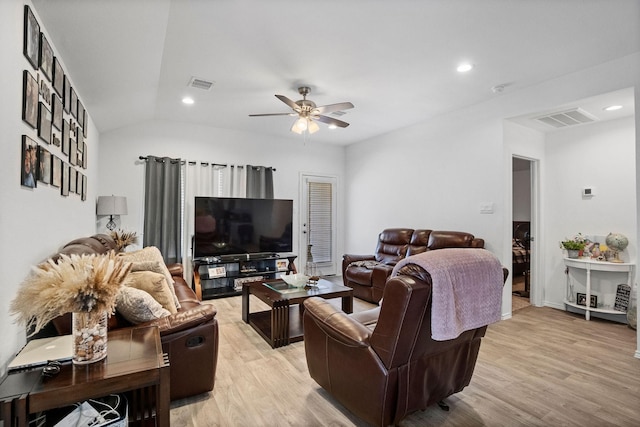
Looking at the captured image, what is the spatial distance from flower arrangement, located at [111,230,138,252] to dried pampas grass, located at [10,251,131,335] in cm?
300

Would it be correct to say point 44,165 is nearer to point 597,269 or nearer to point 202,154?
point 202,154

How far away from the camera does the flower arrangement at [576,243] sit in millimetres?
4102

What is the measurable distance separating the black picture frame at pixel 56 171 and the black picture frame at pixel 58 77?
472 mm

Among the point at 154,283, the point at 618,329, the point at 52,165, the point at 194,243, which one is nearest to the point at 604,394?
the point at 618,329

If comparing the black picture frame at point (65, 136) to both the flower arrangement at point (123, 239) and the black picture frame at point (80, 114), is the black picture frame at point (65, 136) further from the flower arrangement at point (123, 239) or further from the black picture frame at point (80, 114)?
the flower arrangement at point (123, 239)

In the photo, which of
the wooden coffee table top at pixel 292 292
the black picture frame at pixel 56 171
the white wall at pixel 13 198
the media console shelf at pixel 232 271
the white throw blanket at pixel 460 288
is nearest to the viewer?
the white wall at pixel 13 198

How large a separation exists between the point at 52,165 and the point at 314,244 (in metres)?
4.78

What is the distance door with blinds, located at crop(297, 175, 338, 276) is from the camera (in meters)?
6.37

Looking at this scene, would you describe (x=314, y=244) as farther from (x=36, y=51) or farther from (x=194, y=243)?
(x=36, y=51)

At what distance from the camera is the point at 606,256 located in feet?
12.9

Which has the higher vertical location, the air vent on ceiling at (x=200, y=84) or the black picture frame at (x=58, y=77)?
the air vent on ceiling at (x=200, y=84)

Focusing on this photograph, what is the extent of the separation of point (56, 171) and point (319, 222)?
15.6ft

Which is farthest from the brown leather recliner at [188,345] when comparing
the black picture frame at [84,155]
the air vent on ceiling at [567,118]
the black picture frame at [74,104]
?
the air vent on ceiling at [567,118]

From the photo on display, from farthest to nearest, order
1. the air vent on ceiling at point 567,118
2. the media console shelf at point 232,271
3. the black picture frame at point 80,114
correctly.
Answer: the media console shelf at point 232,271 → the air vent on ceiling at point 567,118 → the black picture frame at point 80,114
